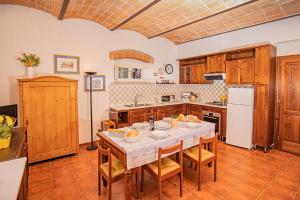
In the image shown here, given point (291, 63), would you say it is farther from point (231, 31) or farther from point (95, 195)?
point (95, 195)

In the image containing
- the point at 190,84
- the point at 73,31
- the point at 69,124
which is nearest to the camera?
the point at 69,124

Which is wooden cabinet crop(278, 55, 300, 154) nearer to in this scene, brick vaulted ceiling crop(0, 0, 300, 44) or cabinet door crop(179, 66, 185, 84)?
brick vaulted ceiling crop(0, 0, 300, 44)

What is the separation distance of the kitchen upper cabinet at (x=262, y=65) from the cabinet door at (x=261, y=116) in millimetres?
152

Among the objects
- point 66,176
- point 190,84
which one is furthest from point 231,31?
point 66,176

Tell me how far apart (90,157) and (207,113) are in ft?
10.3

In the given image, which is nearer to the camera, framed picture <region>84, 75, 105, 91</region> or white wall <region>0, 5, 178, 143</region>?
white wall <region>0, 5, 178, 143</region>

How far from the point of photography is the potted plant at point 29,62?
3.21 m

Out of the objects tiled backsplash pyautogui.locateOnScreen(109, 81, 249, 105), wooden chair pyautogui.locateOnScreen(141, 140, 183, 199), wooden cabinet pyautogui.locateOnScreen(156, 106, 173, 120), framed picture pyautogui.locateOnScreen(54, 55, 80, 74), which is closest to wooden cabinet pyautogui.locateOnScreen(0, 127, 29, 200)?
wooden chair pyautogui.locateOnScreen(141, 140, 183, 199)

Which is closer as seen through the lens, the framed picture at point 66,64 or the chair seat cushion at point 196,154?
the chair seat cushion at point 196,154

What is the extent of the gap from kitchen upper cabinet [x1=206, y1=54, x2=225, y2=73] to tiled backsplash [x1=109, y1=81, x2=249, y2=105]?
500 millimetres

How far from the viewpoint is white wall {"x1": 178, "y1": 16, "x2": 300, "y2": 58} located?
357 centimetres

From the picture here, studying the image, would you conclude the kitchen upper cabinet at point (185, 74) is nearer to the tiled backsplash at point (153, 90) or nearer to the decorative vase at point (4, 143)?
the tiled backsplash at point (153, 90)

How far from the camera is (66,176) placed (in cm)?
277

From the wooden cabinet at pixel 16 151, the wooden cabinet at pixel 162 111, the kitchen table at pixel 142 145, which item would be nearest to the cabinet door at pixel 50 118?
the wooden cabinet at pixel 16 151
